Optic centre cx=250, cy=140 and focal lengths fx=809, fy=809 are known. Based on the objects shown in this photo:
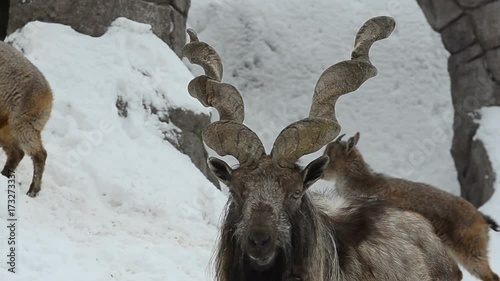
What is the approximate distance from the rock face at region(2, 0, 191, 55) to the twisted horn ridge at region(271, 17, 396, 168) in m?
9.00

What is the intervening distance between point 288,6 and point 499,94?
353 inches

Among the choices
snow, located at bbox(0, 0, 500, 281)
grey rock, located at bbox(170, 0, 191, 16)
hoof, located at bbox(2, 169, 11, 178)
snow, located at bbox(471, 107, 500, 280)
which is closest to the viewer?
snow, located at bbox(0, 0, 500, 281)

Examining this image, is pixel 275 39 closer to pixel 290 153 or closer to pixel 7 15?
pixel 7 15

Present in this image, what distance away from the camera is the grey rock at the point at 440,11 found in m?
16.4

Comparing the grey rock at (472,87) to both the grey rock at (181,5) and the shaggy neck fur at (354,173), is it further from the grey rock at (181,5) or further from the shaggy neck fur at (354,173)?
the grey rock at (181,5)

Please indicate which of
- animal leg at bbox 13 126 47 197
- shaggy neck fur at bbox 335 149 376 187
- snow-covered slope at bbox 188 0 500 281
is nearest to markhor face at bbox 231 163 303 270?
animal leg at bbox 13 126 47 197

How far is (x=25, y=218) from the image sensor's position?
908 centimetres

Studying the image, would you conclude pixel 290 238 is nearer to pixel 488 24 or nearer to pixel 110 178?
pixel 110 178

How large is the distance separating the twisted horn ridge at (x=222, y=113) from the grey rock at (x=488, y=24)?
1093cm

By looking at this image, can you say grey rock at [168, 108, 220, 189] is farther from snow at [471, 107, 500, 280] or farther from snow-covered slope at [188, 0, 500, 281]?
snow-covered slope at [188, 0, 500, 281]

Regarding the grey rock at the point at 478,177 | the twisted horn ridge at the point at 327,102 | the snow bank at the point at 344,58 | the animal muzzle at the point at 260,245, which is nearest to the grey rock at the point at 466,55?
the grey rock at the point at 478,177

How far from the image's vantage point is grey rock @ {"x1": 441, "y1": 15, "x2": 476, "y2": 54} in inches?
644

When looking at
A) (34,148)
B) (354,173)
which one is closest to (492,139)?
(354,173)

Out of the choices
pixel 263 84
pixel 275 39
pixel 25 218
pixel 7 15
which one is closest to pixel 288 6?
pixel 275 39
